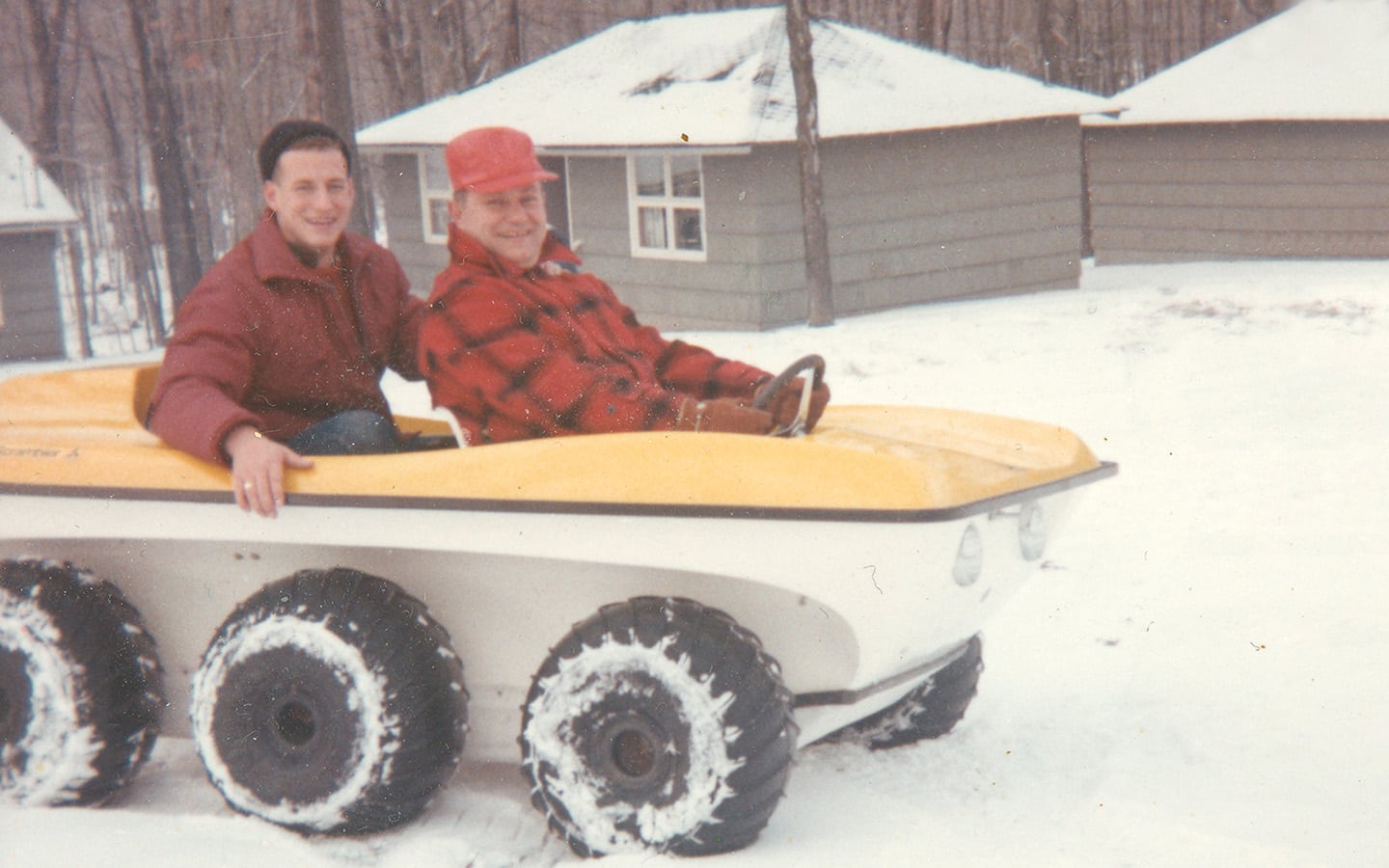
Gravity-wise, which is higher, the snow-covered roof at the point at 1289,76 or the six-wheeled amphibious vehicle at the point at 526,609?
the snow-covered roof at the point at 1289,76

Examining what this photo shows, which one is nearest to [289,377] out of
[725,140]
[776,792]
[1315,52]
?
[776,792]

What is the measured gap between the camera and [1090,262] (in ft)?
65.9

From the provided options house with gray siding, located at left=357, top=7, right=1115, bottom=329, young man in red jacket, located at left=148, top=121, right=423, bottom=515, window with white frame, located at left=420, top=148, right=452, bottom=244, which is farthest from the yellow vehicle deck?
window with white frame, located at left=420, top=148, right=452, bottom=244

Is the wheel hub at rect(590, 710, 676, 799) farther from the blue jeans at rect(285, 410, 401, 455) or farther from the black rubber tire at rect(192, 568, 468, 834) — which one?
the blue jeans at rect(285, 410, 401, 455)

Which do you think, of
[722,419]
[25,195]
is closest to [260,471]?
[722,419]

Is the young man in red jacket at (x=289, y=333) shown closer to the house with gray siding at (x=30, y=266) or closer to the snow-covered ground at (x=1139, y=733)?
the snow-covered ground at (x=1139, y=733)

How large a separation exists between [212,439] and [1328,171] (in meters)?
15.4

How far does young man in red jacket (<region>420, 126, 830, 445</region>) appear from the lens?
3531mm

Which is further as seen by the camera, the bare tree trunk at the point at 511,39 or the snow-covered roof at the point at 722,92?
the bare tree trunk at the point at 511,39

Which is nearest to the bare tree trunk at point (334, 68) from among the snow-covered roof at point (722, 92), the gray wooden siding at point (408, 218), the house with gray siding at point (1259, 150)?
the snow-covered roof at point (722, 92)

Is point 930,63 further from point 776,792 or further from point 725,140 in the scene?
point 776,792

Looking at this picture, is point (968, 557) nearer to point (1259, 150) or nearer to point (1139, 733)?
point (1139, 733)

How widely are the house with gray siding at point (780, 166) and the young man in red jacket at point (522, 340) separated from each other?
9.64 metres

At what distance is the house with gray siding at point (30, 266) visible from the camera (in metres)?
17.5
